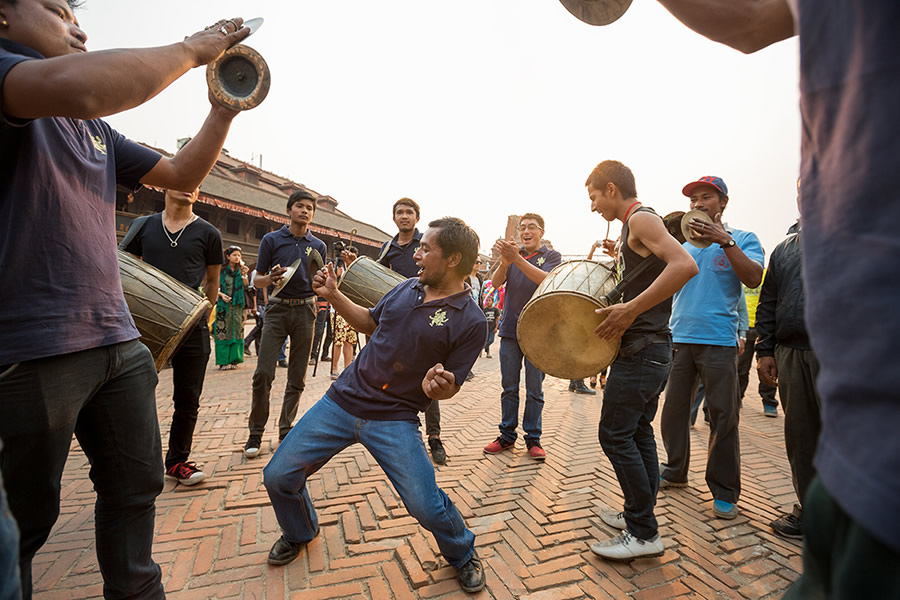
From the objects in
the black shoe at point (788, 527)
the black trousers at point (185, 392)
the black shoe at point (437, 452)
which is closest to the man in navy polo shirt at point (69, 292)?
the black trousers at point (185, 392)

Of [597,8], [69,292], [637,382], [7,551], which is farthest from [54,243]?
[637,382]

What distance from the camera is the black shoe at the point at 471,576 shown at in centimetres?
216

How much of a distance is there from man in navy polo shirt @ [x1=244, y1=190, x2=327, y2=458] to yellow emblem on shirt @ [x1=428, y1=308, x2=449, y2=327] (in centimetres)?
176

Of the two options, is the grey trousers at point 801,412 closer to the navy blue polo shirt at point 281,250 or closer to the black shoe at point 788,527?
the black shoe at point 788,527

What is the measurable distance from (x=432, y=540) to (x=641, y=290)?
77.9 inches

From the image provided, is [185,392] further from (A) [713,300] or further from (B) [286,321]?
(A) [713,300]

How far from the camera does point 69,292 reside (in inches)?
56.3

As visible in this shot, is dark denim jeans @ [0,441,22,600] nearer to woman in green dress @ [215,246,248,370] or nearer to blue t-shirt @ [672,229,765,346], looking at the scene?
blue t-shirt @ [672,229,765,346]

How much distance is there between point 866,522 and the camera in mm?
512

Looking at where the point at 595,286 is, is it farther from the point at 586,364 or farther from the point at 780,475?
the point at 780,475

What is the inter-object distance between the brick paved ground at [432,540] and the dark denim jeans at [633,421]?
1.01ft

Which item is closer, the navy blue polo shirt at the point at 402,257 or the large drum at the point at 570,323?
the large drum at the point at 570,323

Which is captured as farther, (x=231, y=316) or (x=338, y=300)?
(x=231, y=316)

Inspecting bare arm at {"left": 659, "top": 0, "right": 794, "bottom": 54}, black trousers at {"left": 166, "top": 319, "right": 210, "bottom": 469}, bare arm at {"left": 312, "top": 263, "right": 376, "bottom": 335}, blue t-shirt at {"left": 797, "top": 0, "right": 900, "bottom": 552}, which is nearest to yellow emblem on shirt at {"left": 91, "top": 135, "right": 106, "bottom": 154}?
bare arm at {"left": 312, "top": 263, "right": 376, "bottom": 335}
